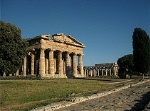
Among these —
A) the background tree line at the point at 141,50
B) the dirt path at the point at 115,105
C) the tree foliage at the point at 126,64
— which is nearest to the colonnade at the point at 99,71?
the tree foliage at the point at 126,64

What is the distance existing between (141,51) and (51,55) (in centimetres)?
2470

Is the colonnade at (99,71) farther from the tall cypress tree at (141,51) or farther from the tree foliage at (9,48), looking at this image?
the tree foliage at (9,48)

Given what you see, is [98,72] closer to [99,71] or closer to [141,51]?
[99,71]

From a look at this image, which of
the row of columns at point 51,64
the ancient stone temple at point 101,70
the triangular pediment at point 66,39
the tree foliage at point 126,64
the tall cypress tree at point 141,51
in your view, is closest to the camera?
the tall cypress tree at point 141,51

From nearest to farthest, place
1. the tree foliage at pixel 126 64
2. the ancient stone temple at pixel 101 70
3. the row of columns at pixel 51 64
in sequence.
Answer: the row of columns at pixel 51 64 → the tree foliage at pixel 126 64 → the ancient stone temple at pixel 101 70

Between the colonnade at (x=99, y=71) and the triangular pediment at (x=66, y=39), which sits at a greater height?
the triangular pediment at (x=66, y=39)

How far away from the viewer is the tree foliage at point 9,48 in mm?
49656

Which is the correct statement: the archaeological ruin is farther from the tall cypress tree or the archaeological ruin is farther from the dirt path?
the dirt path

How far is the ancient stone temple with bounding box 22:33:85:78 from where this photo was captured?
6612 centimetres

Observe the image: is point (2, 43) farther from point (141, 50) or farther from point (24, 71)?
point (141, 50)

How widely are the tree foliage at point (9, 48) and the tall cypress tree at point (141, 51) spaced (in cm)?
2889

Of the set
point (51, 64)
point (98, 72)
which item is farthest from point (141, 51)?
point (98, 72)

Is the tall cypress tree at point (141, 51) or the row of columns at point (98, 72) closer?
the tall cypress tree at point (141, 51)

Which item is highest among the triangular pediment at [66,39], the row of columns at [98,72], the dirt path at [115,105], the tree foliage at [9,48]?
the triangular pediment at [66,39]
